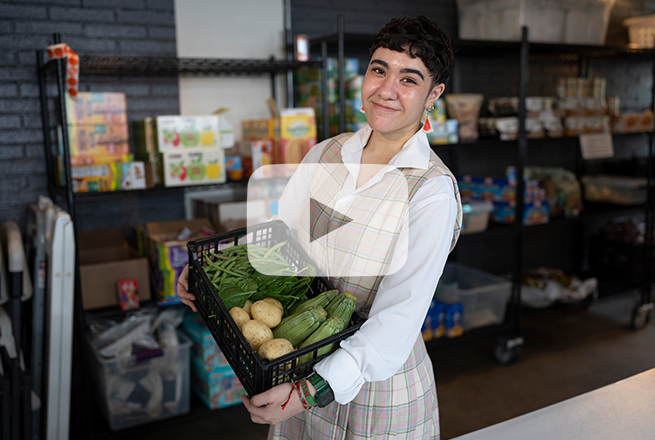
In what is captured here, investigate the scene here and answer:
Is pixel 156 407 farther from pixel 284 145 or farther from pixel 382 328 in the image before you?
pixel 382 328

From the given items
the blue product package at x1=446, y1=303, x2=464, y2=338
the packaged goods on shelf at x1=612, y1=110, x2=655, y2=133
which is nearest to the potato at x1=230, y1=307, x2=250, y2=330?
the blue product package at x1=446, y1=303, x2=464, y2=338

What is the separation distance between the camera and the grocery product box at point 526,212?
11.2ft

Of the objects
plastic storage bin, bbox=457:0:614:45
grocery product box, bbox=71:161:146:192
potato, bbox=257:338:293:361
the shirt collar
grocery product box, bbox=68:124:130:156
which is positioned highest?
plastic storage bin, bbox=457:0:614:45

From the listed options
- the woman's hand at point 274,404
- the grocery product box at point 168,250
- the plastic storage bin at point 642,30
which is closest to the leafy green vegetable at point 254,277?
the woman's hand at point 274,404

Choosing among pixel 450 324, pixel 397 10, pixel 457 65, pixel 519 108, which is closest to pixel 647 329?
pixel 450 324

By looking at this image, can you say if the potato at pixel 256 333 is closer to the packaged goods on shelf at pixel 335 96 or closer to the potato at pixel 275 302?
the potato at pixel 275 302

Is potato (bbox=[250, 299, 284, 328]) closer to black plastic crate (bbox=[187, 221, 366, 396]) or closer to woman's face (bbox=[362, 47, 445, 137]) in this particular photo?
black plastic crate (bbox=[187, 221, 366, 396])

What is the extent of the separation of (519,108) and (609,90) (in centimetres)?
170

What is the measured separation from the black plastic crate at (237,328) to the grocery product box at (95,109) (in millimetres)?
1301

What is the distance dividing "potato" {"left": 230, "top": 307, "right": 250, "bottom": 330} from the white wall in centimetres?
201

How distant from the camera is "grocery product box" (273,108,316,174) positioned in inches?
105

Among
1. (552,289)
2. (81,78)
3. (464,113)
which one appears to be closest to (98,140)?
(81,78)

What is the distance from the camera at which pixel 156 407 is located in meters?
2.54

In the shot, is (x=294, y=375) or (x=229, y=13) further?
(x=229, y=13)
